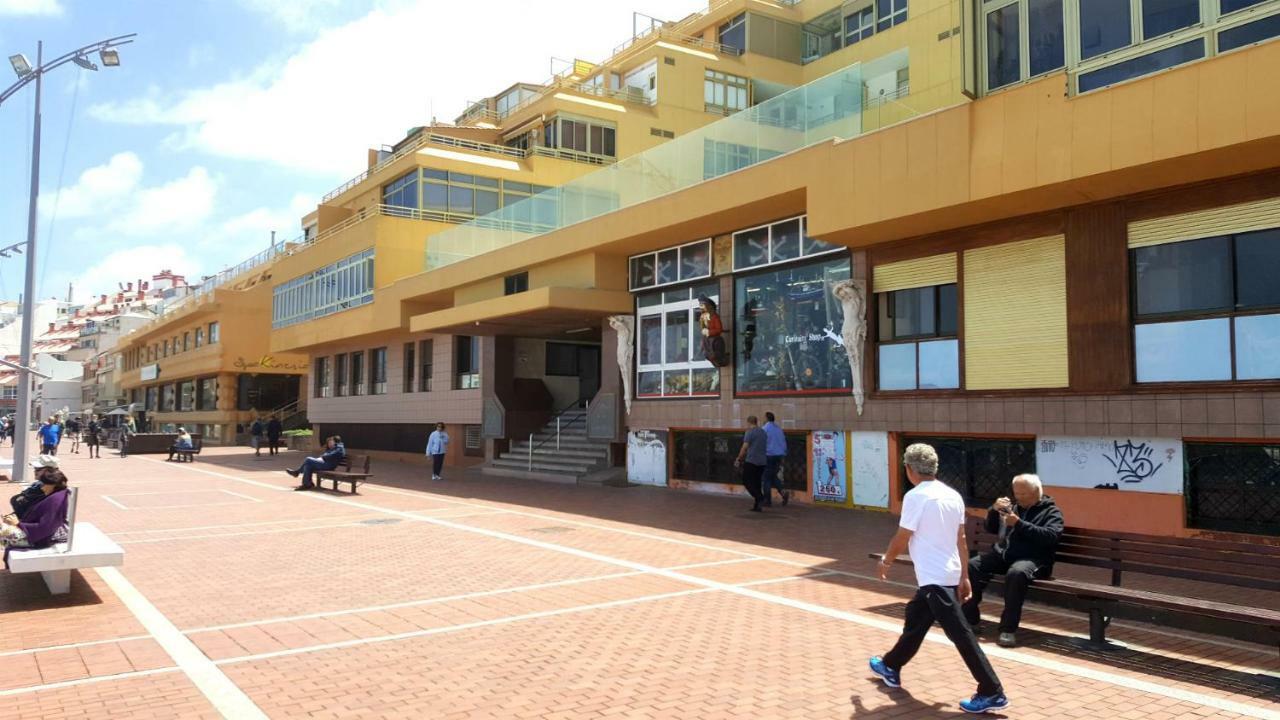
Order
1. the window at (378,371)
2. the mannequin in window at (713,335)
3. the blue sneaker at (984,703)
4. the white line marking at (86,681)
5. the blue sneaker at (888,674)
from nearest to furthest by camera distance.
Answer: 1. the blue sneaker at (984,703)
2. the white line marking at (86,681)
3. the blue sneaker at (888,674)
4. the mannequin in window at (713,335)
5. the window at (378,371)

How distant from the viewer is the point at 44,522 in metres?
8.16

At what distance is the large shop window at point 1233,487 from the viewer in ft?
34.4

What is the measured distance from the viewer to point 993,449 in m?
13.7

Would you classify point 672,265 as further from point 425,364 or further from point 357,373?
point 357,373

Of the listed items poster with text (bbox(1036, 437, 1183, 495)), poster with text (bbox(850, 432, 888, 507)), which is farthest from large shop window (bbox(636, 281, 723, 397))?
poster with text (bbox(1036, 437, 1183, 495))

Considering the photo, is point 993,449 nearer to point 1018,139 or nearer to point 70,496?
point 1018,139

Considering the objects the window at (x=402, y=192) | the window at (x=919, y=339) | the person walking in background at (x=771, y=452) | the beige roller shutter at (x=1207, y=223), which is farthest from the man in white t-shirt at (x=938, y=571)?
the window at (x=402, y=192)

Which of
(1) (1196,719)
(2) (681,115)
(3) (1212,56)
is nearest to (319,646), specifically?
(1) (1196,719)

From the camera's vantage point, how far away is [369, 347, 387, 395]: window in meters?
34.5

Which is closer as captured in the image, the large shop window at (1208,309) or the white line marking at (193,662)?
the white line marking at (193,662)

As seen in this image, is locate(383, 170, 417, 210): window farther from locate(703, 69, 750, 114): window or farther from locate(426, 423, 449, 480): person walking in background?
locate(426, 423, 449, 480): person walking in background

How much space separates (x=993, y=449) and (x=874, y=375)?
250 centimetres

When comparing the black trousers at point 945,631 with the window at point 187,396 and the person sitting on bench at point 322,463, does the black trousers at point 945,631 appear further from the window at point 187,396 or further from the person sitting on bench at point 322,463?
the window at point 187,396

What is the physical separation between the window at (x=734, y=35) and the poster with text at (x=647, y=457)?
23989 millimetres
